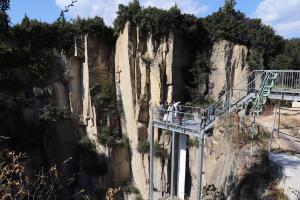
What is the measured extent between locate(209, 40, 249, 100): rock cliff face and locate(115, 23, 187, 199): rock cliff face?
2193 millimetres

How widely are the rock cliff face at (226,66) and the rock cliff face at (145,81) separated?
7.20 ft

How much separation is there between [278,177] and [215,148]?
4.31 metres

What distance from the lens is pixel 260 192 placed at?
9.76 m

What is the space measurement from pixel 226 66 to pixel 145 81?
5446 millimetres

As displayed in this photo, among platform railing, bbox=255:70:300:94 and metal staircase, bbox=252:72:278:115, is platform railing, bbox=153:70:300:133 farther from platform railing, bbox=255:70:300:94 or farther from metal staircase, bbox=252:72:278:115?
metal staircase, bbox=252:72:278:115

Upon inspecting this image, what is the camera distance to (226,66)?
22000 mm

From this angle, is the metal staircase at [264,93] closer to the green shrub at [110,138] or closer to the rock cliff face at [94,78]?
the green shrub at [110,138]

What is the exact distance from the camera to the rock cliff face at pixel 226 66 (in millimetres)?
21531

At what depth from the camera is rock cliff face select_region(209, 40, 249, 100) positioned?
70.6 ft

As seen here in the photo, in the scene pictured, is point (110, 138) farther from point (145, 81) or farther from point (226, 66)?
point (226, 66)

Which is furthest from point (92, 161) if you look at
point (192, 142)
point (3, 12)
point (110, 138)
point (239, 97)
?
point (3, 12)

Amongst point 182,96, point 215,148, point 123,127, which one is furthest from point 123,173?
point 215,148

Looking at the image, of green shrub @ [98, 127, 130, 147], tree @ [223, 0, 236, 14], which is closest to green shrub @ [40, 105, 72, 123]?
green shrub @ [98, 127, 130, 147]

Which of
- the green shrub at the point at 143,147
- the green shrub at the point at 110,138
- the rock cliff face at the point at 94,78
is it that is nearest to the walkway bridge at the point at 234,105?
the green shrub at the point at 143,147
